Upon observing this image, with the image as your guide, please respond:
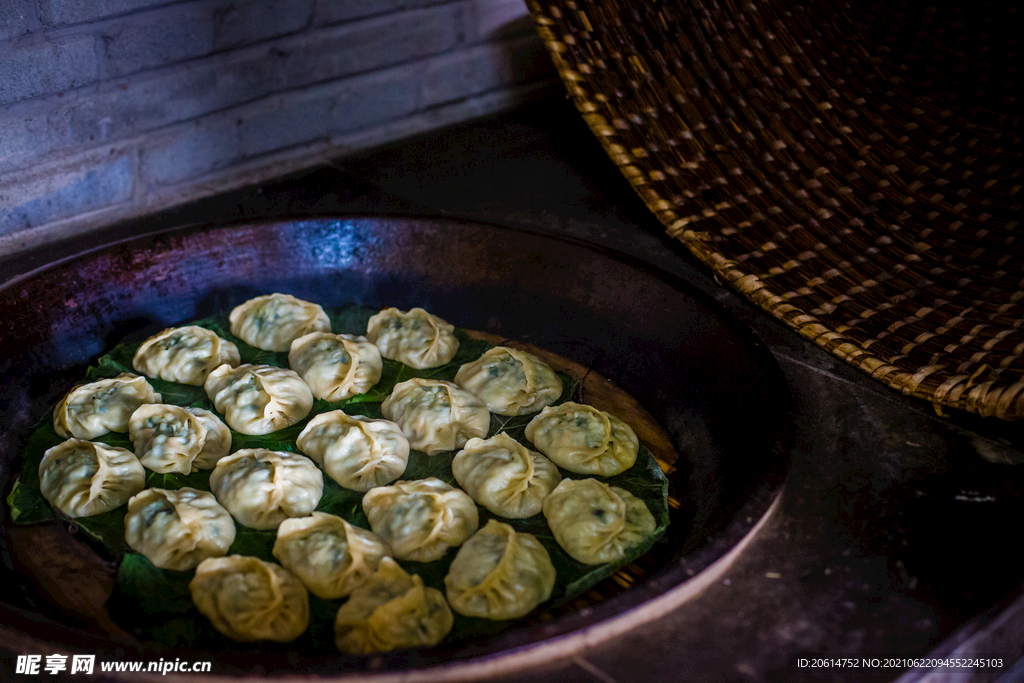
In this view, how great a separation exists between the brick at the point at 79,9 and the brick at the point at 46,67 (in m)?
0.06

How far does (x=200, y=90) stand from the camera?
115 inches

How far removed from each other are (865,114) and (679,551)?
1698mm

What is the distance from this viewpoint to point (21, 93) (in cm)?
245

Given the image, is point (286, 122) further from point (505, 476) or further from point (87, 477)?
point (505, 476)

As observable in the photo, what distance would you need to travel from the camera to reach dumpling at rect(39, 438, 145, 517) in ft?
5.72

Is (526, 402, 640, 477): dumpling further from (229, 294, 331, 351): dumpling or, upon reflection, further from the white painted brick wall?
the white painted brick wall

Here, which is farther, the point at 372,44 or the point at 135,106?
the point at 372,44

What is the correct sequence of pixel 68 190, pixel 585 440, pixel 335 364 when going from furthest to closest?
→ pixel 68 190, pixel 335 364, pixel 585 440

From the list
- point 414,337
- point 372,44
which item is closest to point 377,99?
point 372,44

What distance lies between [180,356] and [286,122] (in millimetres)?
1426

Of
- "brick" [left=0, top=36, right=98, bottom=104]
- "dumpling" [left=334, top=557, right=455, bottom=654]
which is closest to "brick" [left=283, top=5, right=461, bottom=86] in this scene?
"brick" [left=0, top=36, right=98, bottom=104]

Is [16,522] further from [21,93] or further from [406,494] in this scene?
[21,93]

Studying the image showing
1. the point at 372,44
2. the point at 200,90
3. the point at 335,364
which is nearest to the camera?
the point at 335,364

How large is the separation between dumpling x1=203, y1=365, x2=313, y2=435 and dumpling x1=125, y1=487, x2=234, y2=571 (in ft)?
1.09
